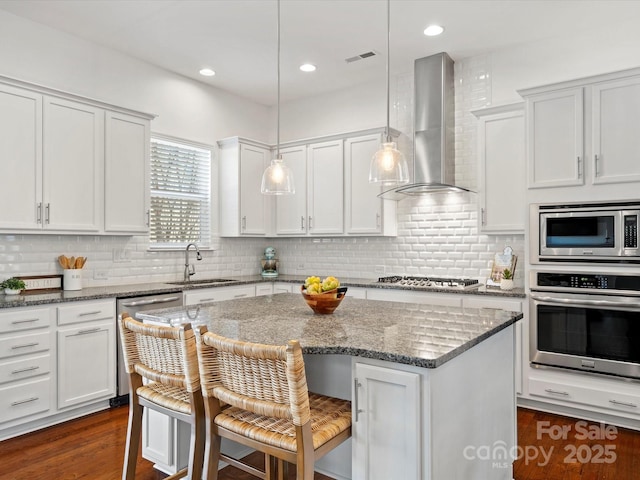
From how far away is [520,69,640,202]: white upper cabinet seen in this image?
128 inches

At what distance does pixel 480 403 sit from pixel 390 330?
55 cm

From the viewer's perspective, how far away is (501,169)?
13.2 ft

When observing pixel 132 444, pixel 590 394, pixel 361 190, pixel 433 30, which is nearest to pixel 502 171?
pixel 433 30

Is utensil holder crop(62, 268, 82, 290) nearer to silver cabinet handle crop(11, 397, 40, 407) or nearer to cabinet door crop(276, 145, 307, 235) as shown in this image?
silver cabinet handle crop(11, 397, 40, 407)

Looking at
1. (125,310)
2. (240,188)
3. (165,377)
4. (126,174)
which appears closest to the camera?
(165,377)

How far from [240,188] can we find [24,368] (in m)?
2.87

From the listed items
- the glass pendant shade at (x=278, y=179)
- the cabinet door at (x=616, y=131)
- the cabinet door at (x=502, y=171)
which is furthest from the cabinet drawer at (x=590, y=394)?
the glass pendant shade at (x=278, y=179)

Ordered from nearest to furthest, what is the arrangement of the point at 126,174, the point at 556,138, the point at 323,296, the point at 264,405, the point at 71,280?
the point at 264,405, the point at 323,296, the point at 556,138, the point at 71,280, the point at 126,174

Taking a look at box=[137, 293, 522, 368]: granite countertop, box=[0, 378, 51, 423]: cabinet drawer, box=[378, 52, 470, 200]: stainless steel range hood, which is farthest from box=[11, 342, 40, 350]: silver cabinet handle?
A: box=[378, 52, 470, 200]: stainless steel range hood

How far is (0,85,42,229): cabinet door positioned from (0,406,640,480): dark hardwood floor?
1.58m

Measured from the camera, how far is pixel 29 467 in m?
2.73

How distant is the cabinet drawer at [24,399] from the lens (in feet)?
10.0

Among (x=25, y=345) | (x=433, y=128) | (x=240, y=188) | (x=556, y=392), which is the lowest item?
(x=556, y=392)

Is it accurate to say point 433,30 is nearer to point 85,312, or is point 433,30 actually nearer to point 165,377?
point 165,377
